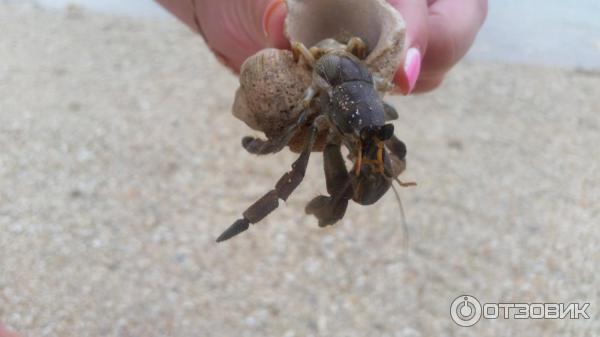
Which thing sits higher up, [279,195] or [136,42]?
[279,195]

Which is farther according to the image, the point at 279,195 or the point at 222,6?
the point at 222,6

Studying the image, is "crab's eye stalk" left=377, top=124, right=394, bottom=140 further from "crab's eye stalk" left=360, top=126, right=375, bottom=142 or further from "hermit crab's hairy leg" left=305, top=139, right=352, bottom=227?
"hermit crab's hairy leg" left=305, top=139, right=352, bottom=227

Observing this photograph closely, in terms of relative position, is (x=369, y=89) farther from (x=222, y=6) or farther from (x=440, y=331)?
(x=440, y=331)

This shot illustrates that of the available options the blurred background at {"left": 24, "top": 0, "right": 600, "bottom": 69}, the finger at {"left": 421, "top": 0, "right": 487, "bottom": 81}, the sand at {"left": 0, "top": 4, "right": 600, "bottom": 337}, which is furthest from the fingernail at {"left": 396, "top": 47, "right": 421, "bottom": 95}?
the blurred background at {"left": 24, "top": 0, "right": 600, "bottom": 69}

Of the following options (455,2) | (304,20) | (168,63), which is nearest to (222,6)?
(304,20)

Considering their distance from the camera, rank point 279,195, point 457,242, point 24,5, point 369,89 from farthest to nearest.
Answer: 1. point 24,5
2. point 457,242
3. point 279,195
4. point 369,89

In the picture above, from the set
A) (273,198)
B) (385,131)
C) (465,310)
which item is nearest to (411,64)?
(385,131)

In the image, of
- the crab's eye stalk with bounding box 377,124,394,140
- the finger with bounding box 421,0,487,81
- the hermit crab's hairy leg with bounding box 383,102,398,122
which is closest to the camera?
the crab's eye stalk with bounding box 377,124,394,140
